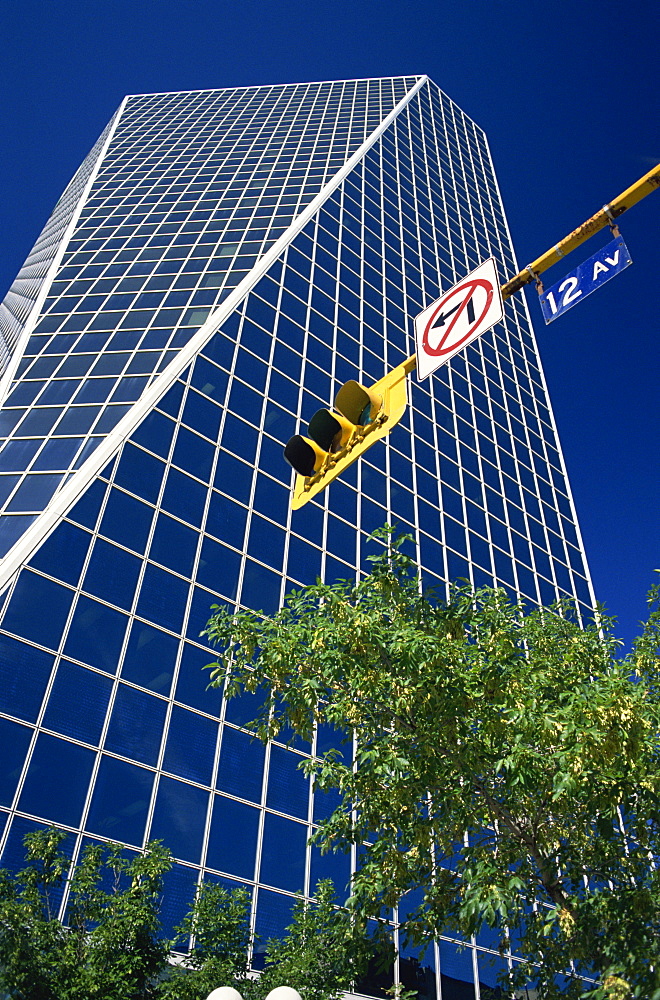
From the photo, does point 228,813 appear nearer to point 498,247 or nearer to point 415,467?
point 415,467

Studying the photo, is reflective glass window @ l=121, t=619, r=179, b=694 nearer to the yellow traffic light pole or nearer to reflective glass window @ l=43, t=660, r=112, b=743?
reflective glass window @ l=43, t=660, r=112, b=743

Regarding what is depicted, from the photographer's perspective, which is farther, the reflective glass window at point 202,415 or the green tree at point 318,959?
the reflective glass window at point 202,415

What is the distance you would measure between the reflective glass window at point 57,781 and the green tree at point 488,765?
7.88 metres

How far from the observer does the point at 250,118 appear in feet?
206

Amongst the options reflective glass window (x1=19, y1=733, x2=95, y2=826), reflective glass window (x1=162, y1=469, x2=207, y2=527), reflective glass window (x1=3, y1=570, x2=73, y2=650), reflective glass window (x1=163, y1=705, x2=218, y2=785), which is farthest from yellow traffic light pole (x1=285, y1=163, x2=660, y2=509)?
reflective glass window (x1=162, y1=469, x2=207, y2=527)

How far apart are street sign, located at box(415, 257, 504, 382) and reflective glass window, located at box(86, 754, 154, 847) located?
50.2 feet

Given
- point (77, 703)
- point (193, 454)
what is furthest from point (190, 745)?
point (193, 454)

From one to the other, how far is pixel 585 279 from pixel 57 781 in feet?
52.3

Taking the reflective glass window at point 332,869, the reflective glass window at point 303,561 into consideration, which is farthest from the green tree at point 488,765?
the reflective glass window at point 303,561

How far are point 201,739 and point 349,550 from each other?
34.2ft

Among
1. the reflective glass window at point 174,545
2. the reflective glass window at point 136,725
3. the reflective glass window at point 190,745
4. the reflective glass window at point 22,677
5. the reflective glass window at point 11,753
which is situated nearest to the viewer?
the reflective glass window at point 11,753

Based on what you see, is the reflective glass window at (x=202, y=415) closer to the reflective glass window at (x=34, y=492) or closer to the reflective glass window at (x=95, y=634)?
the reflective glass window at (x=34, y=492)

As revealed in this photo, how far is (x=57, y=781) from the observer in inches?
738

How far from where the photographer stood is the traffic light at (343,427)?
Result: 22.9 ft
